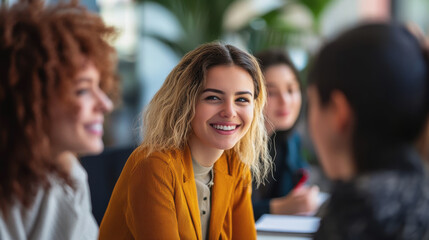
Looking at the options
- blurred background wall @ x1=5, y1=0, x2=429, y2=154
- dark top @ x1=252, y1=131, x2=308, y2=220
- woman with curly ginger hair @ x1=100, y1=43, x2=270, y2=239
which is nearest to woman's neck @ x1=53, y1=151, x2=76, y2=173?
woman with curly ginger hair @ x1=100, y1=43, x2=270, y2=239

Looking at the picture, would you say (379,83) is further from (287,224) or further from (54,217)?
(287,224)

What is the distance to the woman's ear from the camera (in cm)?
84

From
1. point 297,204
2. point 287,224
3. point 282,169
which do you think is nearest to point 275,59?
point 282,169

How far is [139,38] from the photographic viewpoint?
430 centimetres

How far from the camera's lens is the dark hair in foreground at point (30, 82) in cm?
80

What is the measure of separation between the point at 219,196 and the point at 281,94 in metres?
0.82

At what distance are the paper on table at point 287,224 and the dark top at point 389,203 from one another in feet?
2.15

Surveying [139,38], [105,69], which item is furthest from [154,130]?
[139,38]

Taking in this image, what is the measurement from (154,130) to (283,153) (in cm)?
100

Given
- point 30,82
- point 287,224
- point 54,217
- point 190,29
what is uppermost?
point 190,29

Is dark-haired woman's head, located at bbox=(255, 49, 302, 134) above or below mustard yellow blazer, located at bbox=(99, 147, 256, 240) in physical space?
above

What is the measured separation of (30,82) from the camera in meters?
0.79

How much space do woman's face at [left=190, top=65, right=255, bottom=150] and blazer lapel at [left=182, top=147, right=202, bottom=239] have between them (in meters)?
0.07

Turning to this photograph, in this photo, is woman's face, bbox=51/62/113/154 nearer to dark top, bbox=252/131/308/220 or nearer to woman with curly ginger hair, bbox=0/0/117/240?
woman with curly ginger hair, bbox=0/0/117/240
